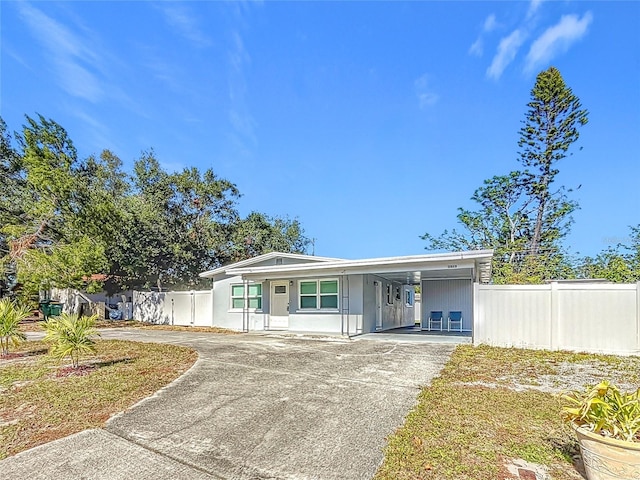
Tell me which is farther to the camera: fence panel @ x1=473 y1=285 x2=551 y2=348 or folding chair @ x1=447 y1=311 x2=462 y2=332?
folding chair @ x1=447 y1=311 x2=462 y2=332

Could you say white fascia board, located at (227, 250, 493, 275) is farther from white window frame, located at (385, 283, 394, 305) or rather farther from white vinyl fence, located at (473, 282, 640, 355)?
white window frame, located at (385, 283, 394, 305)

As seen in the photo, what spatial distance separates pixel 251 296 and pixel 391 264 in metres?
7.10

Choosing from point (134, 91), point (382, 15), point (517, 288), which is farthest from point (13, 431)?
point (134, 91)

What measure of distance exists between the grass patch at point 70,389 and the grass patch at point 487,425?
3.58 m

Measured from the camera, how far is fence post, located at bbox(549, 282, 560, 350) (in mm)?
9961

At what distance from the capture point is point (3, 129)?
1967 cm

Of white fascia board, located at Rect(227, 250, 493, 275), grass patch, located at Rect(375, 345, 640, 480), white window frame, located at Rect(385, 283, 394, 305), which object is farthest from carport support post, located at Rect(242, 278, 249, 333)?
grass patch, located at Rect(375, 345, 640, 480)

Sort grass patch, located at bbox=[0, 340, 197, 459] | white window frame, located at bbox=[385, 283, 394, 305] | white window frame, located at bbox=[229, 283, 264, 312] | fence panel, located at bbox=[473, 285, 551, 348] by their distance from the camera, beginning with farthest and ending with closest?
white window frame, located at bbox=[385, 283, 394, 305] → white window frame, located at bbox=[229, 283, 264, 312] → fence panel, located at bbox=[473, 285, 551, 348] → grass patch, located at bbox=[0, 340, 197, 459]

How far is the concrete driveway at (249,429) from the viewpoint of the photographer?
3406mm

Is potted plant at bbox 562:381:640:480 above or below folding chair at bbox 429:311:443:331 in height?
above

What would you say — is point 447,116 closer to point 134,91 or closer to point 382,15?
point 382,15

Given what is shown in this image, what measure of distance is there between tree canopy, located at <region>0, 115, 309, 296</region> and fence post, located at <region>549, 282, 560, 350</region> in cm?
1667

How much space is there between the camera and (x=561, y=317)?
9977mm

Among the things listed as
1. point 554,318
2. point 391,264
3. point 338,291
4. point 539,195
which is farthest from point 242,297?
point 539,195
